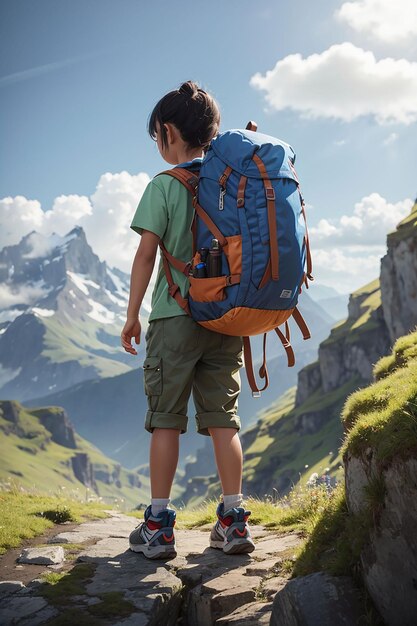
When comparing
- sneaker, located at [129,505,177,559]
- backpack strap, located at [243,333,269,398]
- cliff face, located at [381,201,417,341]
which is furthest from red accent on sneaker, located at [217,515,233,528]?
cliff face, located at [381,201,417,341]

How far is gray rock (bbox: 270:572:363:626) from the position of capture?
4227mm

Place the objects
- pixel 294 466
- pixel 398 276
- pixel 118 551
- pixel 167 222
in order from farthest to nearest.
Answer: pixel 294 466, pixel 398 276, pixel 118 551, pixel 167 222

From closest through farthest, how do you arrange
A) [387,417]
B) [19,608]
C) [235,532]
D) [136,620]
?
1. [136,620]
2. [19,608]
3. [387,417]
4. [235,532]

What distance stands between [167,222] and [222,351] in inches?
57.7

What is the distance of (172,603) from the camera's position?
17.5 feet

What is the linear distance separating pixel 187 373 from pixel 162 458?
0.89 metres

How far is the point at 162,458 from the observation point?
20.1ft

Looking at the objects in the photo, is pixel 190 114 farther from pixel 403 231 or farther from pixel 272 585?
pixel 403 231

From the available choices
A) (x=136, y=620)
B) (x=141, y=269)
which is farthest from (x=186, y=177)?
(x=136, y=620)

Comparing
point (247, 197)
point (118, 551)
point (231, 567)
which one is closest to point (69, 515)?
point (118, 551)

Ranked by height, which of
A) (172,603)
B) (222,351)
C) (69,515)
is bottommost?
(172,603)

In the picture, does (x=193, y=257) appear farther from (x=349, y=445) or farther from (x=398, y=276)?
(x=398, y=276)

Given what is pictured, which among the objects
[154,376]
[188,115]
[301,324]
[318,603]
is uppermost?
[188,115]

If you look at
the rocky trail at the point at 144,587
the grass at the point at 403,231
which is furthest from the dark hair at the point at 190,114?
the grass at the point at 403,231
